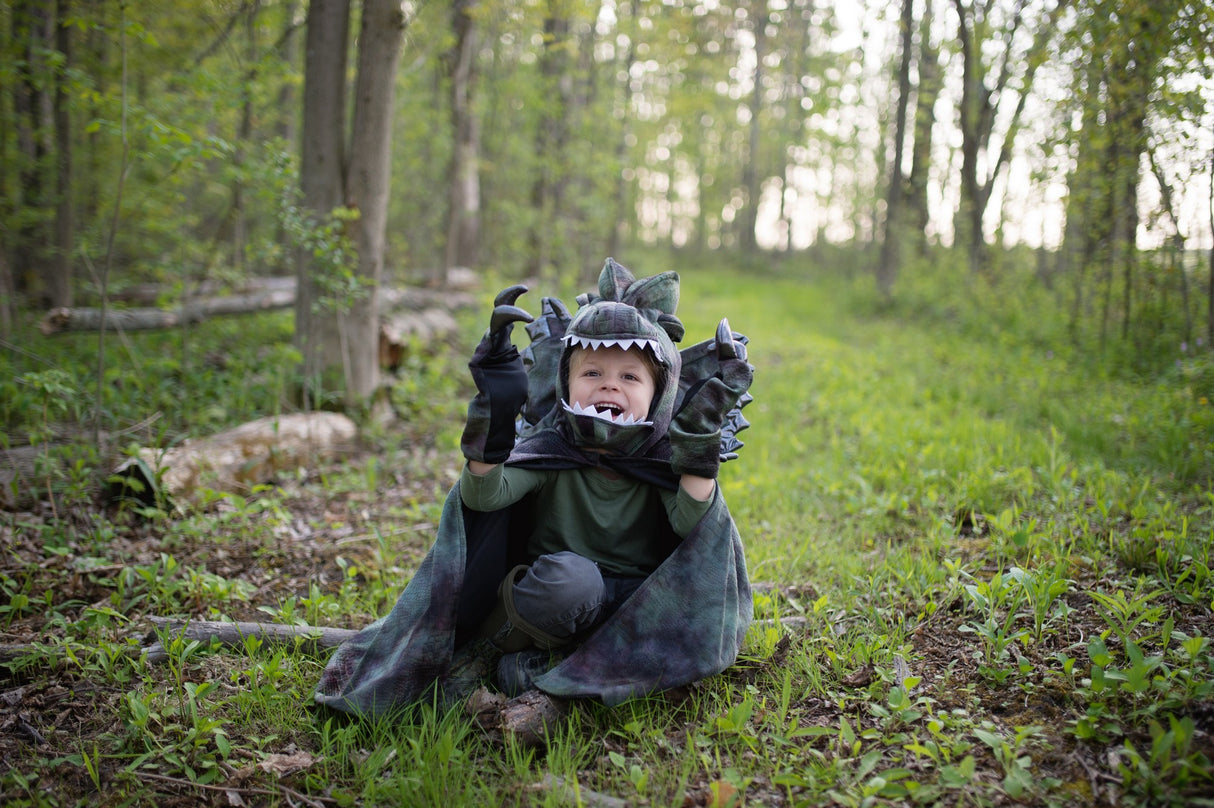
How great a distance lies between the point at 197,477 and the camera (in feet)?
14.2

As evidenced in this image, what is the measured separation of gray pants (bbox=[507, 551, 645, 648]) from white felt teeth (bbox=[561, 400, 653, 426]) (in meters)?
0.51

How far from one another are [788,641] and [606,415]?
1295 millimetres

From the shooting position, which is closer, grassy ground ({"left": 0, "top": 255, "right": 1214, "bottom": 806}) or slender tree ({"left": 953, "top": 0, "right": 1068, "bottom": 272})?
grassy ground ({"left": 0, "top": 255, "right": 1214, "bottom": 806})

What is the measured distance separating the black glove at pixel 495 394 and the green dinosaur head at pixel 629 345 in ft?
0.76

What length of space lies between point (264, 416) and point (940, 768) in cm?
493

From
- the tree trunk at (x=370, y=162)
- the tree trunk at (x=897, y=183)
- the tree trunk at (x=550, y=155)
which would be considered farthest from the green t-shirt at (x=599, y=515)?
the tree trunk at (x=897, y=183)

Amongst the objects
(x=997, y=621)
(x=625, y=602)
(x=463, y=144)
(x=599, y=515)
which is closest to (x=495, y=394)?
(x=599, y=515)

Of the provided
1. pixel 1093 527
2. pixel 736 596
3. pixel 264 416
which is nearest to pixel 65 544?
pixel 264 416

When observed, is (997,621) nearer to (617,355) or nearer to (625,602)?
(625,602)

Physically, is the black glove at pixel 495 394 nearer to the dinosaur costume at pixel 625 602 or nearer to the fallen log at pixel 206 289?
the dinosaur costume at pixel 625 602

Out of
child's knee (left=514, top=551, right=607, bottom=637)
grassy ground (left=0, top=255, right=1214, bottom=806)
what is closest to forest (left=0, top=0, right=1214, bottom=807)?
grassy ground (left=0, top=255, right=1214, bottom=806)

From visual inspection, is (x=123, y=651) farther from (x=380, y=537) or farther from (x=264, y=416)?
(x=264, y=416)

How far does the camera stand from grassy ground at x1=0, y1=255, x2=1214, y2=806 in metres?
2.16

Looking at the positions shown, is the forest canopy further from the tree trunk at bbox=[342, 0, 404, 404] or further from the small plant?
the small plant
